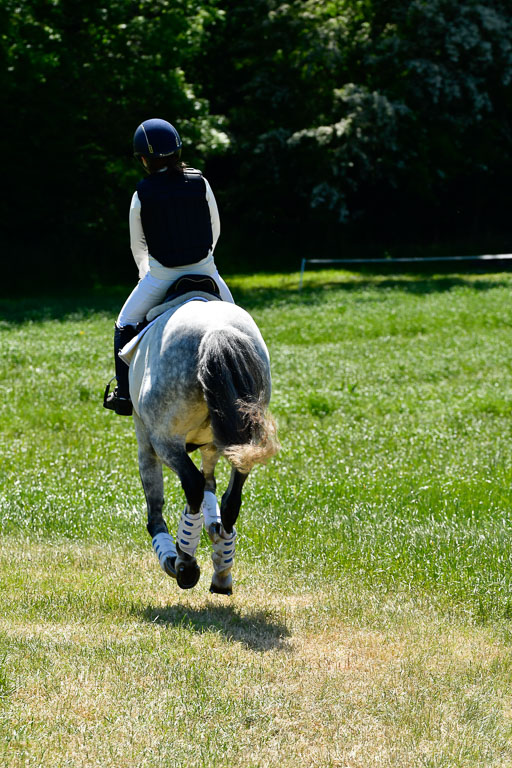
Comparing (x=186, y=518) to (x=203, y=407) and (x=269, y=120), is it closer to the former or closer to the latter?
(x=203, y=407)

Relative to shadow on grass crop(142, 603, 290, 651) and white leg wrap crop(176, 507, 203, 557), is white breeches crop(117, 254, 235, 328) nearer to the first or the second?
white leg wrap crop(176, 507, 203, 557)

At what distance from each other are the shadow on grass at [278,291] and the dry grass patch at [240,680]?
59.7 ft

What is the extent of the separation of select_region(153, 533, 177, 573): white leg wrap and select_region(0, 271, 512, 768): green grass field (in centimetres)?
35


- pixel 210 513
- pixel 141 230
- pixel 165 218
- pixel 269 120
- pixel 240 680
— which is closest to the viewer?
pixel 240 680

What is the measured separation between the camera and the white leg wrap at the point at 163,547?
19.8 ft

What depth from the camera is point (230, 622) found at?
5.76 metres

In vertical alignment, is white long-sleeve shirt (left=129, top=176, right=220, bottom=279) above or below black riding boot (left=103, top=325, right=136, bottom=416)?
above

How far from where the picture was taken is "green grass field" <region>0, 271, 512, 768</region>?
412 centimetres

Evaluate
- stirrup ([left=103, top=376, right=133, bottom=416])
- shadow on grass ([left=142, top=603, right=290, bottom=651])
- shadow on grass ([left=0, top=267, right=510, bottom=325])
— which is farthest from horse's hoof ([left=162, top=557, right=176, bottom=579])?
shadow on grass ([left=0, top=267, right=510, bottom=325])

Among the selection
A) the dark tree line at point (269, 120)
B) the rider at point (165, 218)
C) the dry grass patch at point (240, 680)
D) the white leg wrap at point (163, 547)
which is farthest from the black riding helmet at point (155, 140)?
the dark tree line at point (269, 120)

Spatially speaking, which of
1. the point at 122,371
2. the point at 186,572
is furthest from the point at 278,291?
the point at 186,572

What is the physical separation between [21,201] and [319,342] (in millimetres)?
17055

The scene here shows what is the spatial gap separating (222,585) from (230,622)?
1.57ft

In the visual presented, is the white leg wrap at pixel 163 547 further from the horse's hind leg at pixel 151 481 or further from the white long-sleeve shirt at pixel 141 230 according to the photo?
the white long-sleeve shirt at pixel 141 230
